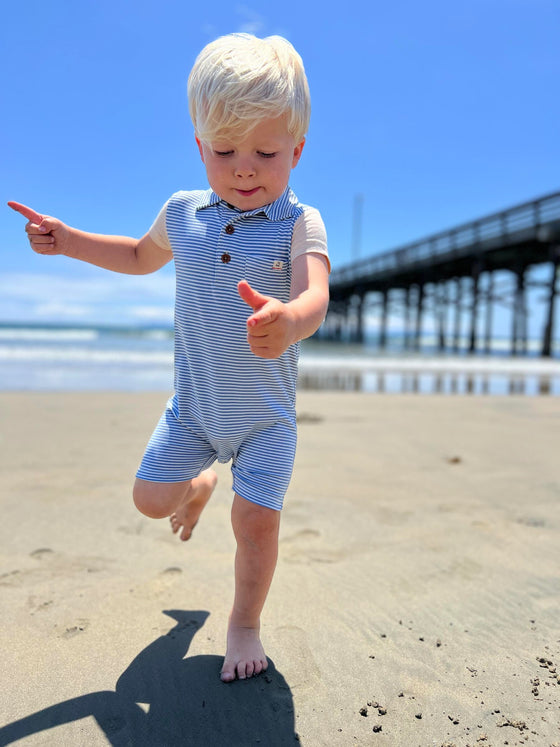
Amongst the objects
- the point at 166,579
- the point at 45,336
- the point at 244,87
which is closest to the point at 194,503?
the point at 166,579

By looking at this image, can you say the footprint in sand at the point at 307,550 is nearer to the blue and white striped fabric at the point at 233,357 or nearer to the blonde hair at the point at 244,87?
the blue and white striped fabric at the point at 233,357

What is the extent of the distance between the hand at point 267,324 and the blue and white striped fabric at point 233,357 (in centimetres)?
35

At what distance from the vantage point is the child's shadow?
1353 millimetres

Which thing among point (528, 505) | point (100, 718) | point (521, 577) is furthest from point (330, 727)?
point (528, 505)

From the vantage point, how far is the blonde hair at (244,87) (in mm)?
1480

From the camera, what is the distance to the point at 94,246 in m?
1.90

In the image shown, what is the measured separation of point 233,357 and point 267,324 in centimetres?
42

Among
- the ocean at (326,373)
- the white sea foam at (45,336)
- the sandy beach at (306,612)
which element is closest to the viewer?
the sandy beach at (306,612)

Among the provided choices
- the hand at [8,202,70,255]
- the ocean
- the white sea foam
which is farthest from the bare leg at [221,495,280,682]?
the white sea foam

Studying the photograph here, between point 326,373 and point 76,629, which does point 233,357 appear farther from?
point 326,373

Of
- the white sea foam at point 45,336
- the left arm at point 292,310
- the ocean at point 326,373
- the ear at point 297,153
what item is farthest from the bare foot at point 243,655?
the white sea foam at point 45,336

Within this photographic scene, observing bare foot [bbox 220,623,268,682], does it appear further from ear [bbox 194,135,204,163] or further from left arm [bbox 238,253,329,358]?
ear [bbox 194,135,204,163]

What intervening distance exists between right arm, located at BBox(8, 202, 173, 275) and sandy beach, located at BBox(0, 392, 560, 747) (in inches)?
43.0

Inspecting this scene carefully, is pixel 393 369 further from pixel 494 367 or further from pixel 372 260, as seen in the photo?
pixel 372 260
